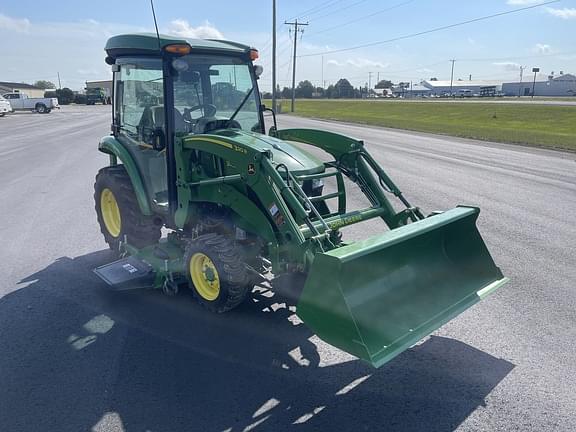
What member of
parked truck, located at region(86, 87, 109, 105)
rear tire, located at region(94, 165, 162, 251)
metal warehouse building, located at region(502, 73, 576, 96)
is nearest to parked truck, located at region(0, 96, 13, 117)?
parked truck, located at region(86, 87, 109, 105)

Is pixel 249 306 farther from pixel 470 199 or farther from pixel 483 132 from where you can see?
pixel 483 132

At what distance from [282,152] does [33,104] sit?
48766 millimetres

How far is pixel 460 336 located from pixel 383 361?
1.38 m

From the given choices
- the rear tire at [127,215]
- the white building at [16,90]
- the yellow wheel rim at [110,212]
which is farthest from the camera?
the white building at [16,90]

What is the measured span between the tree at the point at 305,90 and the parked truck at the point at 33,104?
2692 inches

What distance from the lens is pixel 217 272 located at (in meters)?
4.26

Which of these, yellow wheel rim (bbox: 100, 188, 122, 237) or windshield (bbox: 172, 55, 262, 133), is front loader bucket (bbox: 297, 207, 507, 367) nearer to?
windshield (bbox: 172, 55, 262, 133)

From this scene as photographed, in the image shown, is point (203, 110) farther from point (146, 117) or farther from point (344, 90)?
point (344, 90)

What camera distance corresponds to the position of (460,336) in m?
4.19

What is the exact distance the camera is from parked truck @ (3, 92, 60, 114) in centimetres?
4478

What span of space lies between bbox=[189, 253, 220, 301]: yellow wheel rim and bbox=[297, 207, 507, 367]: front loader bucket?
1285 mm

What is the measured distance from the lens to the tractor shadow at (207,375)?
315cm

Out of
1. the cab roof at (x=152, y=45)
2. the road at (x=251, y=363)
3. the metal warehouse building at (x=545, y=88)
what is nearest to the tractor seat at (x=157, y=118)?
the cab roof at (x=152, y=45)

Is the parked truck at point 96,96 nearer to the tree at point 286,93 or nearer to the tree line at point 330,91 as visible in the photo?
the tree at point 286,93
